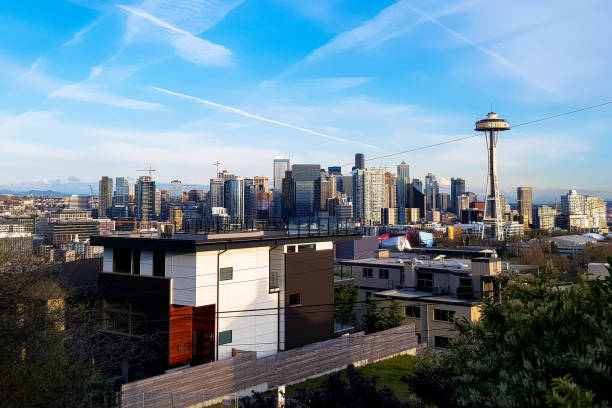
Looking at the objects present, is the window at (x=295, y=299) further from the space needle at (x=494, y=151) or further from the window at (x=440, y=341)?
the space needle at (x=494, y=151)

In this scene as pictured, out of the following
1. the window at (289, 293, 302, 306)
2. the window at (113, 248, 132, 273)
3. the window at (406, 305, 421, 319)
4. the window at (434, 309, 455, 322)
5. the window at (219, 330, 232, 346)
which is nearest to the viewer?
the window at (219, 330, 232, 346)

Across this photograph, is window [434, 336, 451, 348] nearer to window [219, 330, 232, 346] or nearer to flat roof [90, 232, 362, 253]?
flat roof [90, 232, 362, 253]

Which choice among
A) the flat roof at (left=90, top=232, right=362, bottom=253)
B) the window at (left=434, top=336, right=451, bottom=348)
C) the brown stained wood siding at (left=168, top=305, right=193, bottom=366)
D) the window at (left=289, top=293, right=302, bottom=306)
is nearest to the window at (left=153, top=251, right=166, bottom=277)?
the flat roof at (left=90, top=232, right=362, bottom=253)

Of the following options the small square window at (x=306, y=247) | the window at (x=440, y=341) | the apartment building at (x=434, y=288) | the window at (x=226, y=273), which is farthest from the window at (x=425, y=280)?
the window at (x=226, y=273)

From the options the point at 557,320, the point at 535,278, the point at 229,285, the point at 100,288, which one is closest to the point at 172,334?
the point at 229,285

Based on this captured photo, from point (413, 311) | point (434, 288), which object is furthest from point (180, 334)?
point (434, 288)
